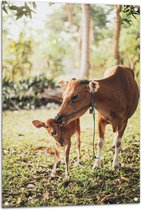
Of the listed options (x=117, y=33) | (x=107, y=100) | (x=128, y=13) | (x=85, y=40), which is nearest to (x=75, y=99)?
(x=107, y=100)

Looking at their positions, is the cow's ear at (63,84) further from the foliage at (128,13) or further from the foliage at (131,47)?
the foliage at (128,13)

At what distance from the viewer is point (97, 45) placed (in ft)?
9.86

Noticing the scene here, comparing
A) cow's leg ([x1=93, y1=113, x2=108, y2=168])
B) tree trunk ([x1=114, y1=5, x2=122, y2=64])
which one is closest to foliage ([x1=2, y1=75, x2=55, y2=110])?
cow's leg ([x1=93, y1=113, x2=108, y2=168])

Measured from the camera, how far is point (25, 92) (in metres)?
2.89

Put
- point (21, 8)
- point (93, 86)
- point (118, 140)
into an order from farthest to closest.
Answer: point (118, 140) < point (93, 86) < point (21, 8)

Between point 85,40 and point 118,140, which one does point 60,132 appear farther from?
point 85,40

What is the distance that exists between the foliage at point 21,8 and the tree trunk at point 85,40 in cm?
33

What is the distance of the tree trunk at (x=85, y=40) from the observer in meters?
2.95

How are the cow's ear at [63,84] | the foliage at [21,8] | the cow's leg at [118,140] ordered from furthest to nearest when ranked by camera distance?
the cow's leg at [118,140] < the cow's ear at [63,84] < the foliage at [21,8]

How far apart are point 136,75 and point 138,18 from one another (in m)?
0.37

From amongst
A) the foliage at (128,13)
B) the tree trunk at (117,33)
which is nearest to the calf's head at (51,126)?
the tree trunk at (117,33)

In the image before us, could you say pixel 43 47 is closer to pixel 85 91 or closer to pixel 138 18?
pixel 85 91

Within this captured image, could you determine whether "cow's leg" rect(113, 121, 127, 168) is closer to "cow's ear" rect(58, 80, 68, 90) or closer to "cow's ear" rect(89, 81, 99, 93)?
"cow's ear" rect(89, 81, 99, 93)

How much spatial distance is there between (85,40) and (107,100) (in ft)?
1.33
